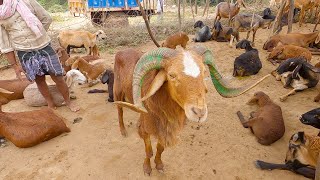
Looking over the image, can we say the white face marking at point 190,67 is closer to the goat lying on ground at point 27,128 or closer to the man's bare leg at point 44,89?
the goat lying on ground at point 27,128

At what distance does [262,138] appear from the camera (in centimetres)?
382

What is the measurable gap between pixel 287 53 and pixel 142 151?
16.3 ft

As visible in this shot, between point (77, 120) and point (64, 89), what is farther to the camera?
point (64, 89)

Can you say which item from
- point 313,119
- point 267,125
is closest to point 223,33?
point 267,125

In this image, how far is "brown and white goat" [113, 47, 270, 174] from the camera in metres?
2.12

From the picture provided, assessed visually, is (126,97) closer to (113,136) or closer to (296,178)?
(113,136)

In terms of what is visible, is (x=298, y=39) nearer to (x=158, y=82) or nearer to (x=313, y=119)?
(x=313, y=119)

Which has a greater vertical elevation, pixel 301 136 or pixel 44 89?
pixel 44 89

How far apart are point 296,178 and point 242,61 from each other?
341 centimetres

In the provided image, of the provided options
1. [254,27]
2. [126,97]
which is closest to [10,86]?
[126,97]

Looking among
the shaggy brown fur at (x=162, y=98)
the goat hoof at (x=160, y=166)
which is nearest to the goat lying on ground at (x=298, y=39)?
the shaggy brown fur at (x=162, y=98)

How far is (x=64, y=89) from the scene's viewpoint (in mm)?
4973

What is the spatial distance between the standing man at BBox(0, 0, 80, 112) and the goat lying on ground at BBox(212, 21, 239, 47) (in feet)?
20.6

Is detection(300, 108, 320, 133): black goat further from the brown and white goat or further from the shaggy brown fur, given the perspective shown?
the shaggy brown fur
